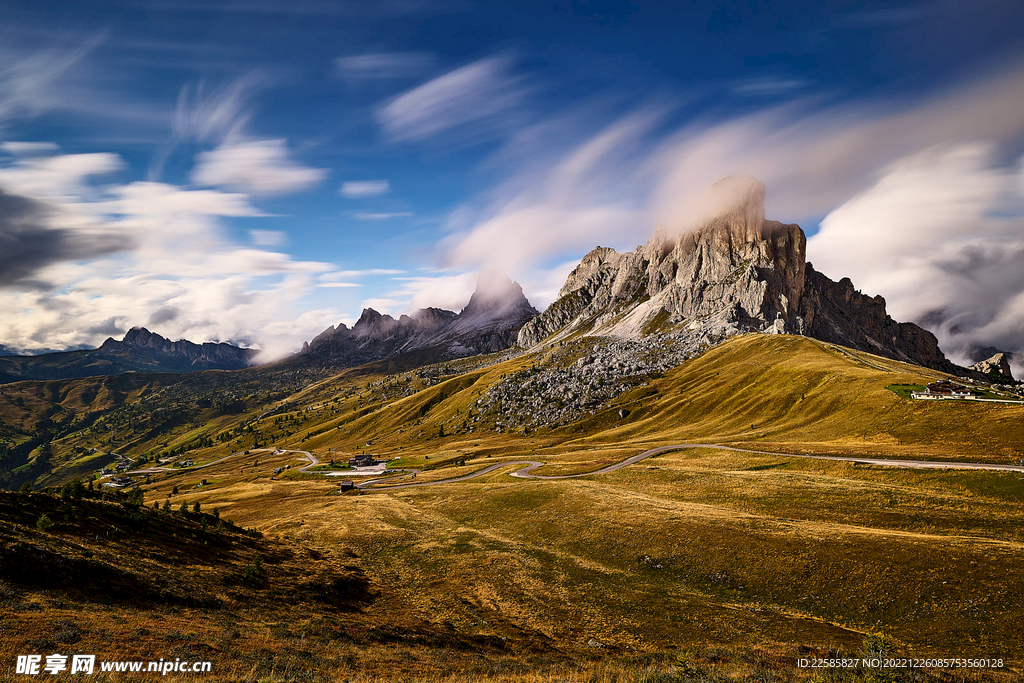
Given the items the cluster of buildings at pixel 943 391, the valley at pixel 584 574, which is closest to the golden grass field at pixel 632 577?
the valley at pixel 584 574

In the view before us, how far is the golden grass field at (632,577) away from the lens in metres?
30.1

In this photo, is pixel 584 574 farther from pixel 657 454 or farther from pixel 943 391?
pixel 943 391

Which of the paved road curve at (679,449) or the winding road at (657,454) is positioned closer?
the paved road curve at (679,449)

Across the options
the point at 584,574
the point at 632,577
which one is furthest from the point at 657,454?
the point at 584,574

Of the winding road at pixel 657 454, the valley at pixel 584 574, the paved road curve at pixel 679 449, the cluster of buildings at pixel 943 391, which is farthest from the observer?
the cluster of buildings at pixel 943 391

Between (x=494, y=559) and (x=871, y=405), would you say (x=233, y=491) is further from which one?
(x=871, y=405)

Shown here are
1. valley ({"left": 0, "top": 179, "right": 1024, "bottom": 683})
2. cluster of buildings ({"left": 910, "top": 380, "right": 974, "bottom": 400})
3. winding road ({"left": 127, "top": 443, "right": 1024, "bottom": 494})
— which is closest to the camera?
valley ({"left": 0, "top": 179, "right": 1024, "bottom": 683})

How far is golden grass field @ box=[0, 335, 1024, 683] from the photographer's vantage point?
30.1 meters

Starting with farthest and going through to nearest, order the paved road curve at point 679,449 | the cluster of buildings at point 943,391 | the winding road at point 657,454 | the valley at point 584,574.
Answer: the cluster of buildings at point 943,391
the winding road at point 657,454
the paved road curve at point 679,449
the valley at point 584,574

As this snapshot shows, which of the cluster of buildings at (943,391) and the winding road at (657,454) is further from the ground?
the cluster of buildings at (943,391)

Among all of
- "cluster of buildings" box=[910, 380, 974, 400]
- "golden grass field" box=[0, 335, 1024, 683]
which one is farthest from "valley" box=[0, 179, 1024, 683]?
"cluster of buildings" box=[910, 380, 974, 400]

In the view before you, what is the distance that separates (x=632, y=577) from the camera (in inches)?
2032

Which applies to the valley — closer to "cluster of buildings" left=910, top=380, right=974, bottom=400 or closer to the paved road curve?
the paved road curve

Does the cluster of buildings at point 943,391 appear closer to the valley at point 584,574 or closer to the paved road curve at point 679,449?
the valley at point 584,574
